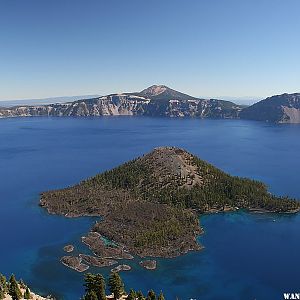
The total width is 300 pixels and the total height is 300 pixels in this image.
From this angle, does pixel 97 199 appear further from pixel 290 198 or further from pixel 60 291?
pixel 290 198

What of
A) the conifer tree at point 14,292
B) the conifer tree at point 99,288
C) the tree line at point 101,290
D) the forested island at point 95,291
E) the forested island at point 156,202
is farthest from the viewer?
the forested island at point 156,202

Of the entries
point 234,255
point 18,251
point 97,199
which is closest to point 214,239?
point 234,255

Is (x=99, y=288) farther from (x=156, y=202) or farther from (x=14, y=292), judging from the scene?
(x=156, y=202)

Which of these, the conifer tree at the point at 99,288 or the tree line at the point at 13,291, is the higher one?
the conifer tree at the point at 99,288

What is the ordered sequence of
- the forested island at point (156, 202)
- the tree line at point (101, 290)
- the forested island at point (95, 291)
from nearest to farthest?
the tree line at point (101, 290), the forested island at point (95, 291), the forested island at point (156, 202)

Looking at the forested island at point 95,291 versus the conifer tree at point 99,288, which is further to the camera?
the forested island at point 95,291

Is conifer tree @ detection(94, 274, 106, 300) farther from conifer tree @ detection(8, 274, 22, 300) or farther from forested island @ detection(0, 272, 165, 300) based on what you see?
conifer tree @ detection(8, 274, 22, 300)

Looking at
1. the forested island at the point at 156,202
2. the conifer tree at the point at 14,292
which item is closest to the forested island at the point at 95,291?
the conifer tree at the point at 14,292

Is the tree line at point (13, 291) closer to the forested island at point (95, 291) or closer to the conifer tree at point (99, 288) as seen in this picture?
the forested island at point (95, 291)

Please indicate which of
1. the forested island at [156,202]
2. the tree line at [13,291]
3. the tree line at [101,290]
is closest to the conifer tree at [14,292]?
the tree line at [13,291]
